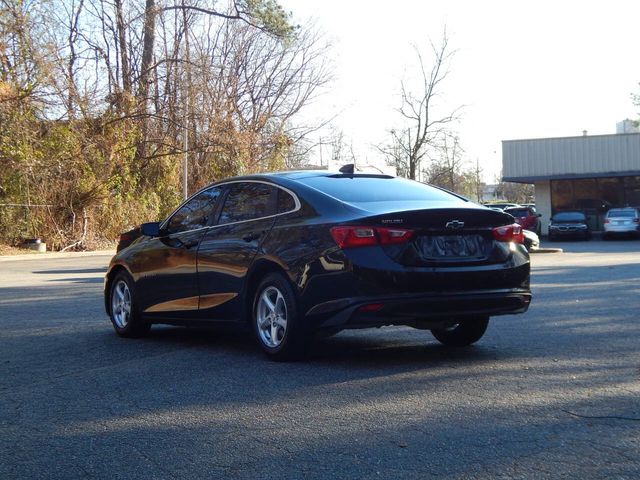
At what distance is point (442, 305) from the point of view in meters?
6.72

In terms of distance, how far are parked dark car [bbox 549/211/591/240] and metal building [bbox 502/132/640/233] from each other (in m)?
5.80

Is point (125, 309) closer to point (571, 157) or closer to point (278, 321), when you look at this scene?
Result: point (278, 321)

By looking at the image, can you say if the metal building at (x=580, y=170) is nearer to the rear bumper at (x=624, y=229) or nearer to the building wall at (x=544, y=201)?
the building wall at (x=544, y=201)

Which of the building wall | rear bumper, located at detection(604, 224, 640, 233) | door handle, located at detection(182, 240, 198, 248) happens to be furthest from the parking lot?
the building wall

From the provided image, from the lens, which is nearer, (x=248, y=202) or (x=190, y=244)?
(x=248, y=202)

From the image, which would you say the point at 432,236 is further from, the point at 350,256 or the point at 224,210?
the point at 224,210

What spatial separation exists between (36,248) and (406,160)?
2684 centimetres

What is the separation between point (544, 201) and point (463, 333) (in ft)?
132

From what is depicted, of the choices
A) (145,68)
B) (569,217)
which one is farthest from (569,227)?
(145,68)

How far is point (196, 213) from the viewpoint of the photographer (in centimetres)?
866

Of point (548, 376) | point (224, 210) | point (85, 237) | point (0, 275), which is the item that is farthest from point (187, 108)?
point (548, 376)

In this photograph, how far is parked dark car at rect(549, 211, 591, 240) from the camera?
39.4 meters

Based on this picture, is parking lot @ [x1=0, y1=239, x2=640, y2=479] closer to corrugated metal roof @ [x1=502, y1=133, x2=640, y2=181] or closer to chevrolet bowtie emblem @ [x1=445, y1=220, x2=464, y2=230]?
chevrolet bowtie emblem @ [x1=445, y1=220, x2=464, y2=230]

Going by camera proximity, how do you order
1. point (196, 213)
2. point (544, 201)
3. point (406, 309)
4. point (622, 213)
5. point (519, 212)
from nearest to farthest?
point (406, 309)
point (196, 213)
point (622, 213)
point (519, 212)
point (544, 201)
